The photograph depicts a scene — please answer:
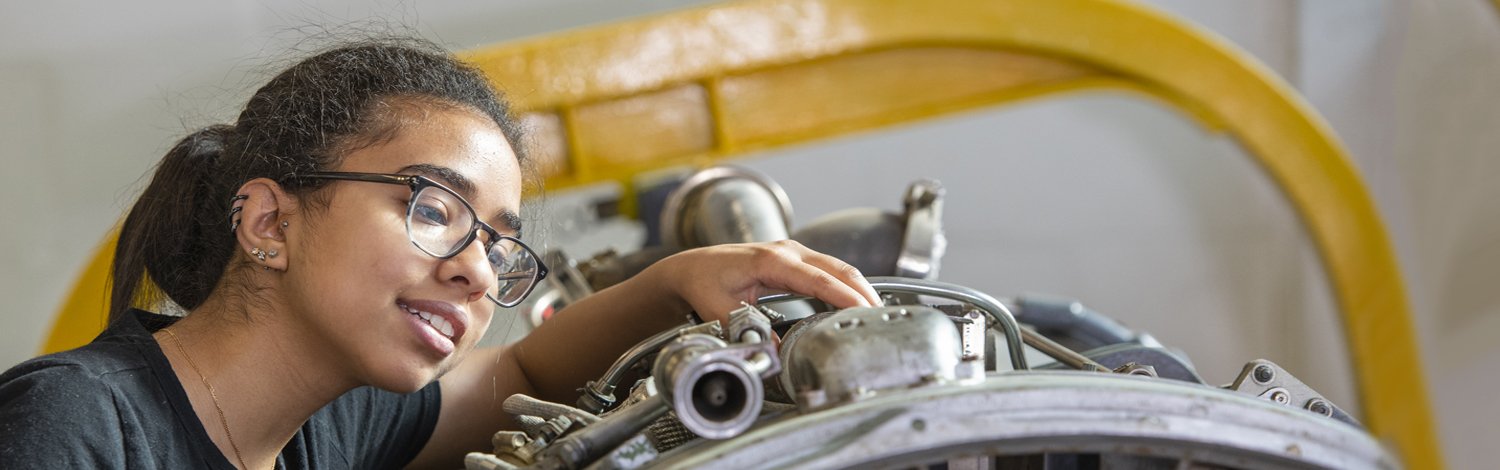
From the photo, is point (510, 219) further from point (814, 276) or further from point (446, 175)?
point (814, 276)

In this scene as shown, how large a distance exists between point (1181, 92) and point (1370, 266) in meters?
0.39

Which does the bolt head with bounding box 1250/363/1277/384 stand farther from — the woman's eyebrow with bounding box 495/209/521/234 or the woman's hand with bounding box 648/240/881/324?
the woman's eyebrow with bounding box 495/209/521/234

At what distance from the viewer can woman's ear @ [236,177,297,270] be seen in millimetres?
814

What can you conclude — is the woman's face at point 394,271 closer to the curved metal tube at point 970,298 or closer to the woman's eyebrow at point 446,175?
the woman's eyebrow at point 446,175

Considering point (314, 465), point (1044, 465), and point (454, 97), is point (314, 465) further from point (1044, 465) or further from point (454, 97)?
point (1044, 465)

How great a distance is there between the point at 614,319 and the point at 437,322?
7.7 inches

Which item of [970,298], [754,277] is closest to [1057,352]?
[970,298]

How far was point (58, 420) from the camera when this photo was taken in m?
0.68

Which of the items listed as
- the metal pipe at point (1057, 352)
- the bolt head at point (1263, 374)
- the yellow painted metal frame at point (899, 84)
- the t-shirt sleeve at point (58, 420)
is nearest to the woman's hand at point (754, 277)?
the metal pipe at point (1057, 352)

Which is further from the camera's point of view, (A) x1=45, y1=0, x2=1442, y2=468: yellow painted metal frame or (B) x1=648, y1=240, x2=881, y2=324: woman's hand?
(A) x1=45, y1=0, x2=1442, y2=468: yellow painted metal frame

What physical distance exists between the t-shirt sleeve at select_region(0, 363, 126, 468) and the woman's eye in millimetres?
196

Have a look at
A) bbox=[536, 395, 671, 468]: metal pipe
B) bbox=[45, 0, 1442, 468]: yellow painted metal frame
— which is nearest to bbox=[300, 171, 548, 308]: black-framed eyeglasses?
bbox=[536, 395, 671, 468]: metal pipe

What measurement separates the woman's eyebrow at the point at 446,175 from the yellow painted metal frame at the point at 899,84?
3.24 ft

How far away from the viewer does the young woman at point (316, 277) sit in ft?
2.45
